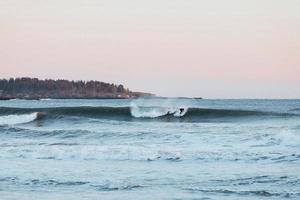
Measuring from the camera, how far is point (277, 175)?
1275 centimetres

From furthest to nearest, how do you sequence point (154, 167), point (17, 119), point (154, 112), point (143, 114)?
point (143, 114), point (154, 112), point (17, 119), point (154, 167)

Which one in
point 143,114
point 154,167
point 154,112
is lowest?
point 154,167

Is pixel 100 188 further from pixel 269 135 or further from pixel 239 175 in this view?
pixel 269 135

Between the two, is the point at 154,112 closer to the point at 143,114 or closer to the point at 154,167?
the point at 143,114

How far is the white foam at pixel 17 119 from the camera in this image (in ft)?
129

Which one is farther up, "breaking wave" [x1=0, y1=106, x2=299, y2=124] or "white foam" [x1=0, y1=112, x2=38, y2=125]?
"breaking wave" [x1=0, y1=106, x2=299, y2=124]

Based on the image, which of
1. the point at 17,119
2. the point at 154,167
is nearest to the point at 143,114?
the point at 17,119

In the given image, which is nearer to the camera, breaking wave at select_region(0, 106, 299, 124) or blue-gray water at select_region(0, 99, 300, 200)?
blue-gray water at select_region(0, 99, 300, 200)

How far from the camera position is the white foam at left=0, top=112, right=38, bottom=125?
39.2m

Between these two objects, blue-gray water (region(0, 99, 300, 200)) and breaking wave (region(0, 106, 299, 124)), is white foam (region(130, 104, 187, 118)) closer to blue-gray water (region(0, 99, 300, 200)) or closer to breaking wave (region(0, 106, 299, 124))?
breaking wave (region(0, 106, 299, 124))

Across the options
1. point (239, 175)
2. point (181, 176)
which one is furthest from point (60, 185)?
point (239, 175)

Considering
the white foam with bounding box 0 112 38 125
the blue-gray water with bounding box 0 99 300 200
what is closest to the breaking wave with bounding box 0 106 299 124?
the white foam with bounding box 0 112 38 125

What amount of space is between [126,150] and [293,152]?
4.20 m

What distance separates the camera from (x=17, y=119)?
40.2m
